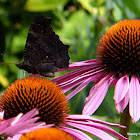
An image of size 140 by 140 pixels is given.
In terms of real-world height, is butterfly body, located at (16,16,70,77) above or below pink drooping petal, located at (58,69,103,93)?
above

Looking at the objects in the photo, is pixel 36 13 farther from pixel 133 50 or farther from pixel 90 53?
pixel 133 50

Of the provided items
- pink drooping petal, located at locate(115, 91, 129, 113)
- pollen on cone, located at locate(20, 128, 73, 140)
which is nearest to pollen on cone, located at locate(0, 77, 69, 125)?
pink drooping petal, located at locate(115, 91, 129, 113)

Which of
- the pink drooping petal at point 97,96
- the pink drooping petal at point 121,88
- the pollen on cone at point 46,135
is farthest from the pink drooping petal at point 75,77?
the pollen on cone at point 46,135

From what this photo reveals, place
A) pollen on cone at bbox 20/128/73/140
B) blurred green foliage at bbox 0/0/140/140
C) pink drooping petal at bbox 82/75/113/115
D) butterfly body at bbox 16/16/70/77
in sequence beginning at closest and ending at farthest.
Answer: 1. pollen on cone at bbox 20/128/73/140
2. pink drooping petal at bbox 82/75/113/115
3. butterfly body at bbox 16/16/70/77
4. blurred green foliage at bbox 0/0/140/140

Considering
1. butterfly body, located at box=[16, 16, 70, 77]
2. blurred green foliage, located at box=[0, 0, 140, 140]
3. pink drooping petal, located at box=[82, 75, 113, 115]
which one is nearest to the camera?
pink drooping petal, located at box=[82, 75, 113, 115]

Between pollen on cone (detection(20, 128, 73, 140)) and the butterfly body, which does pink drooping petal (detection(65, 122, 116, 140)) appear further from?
pollen on cone (detection(20, 128, 73, 140))

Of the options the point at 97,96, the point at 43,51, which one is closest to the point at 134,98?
the point at 97,96

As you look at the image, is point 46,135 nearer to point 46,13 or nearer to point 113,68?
point 113,68
